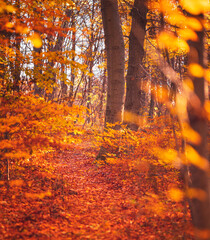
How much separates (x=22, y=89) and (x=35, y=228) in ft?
10.7

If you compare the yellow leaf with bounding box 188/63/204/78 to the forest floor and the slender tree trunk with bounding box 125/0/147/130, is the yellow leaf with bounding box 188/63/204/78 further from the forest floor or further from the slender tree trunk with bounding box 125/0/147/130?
the slender tree trunk with bounding box 125/0/147/130

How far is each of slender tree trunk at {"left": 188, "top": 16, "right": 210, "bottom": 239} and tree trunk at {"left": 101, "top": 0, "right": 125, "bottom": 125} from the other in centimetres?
517

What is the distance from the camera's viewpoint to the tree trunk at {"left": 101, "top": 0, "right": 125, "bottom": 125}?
7367 millimetres

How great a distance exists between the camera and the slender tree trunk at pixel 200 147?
2.00 meters

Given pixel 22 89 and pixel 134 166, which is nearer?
pixel 22 89

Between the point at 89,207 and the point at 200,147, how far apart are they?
3343 millimetres

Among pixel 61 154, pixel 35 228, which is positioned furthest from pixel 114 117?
pixel 35 228

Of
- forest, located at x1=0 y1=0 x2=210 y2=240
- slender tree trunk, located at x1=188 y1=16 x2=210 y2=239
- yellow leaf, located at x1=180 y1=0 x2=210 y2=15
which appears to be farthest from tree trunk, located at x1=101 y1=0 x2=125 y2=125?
slender tree trunk, located at x1=188 y1=16 x2=210 y2=239

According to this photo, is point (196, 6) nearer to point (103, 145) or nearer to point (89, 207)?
point (89, 207)

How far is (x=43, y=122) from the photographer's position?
4.42m

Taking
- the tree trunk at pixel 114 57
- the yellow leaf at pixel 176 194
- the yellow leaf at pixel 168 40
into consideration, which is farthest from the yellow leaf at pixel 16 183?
the yellow leaf at pixel 168 40

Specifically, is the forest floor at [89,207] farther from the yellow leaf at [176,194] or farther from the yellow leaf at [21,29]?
the yellow leaf at [21,29]

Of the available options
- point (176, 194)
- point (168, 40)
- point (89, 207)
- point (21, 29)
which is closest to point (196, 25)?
point (168, 40)

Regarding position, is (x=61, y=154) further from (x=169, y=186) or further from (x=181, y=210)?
(x=181, y=210)
